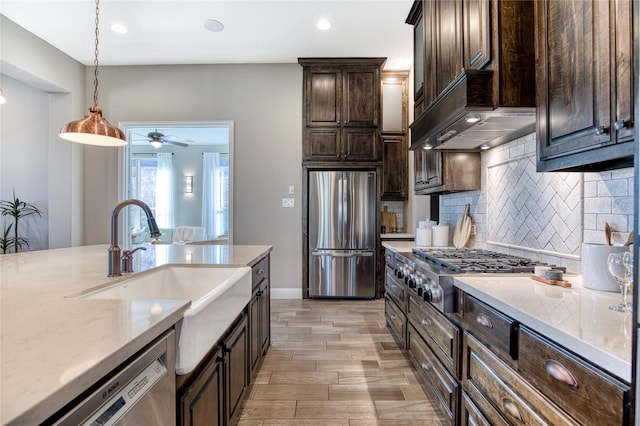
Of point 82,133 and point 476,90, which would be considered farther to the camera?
point 82,133

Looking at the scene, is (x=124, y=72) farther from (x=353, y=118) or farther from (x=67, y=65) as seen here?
(x=353, y=118)

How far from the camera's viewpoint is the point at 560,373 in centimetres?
84

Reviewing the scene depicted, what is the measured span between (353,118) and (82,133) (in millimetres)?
2916

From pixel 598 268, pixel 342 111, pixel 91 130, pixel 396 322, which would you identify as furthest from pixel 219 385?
pixel 342 111

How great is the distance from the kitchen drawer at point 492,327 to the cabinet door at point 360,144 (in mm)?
2843

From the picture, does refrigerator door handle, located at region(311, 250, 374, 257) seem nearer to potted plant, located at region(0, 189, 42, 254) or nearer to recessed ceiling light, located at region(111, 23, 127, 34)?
recessed ceiling light, located at region(111, 23, 127, 34)

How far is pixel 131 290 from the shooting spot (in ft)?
4.43

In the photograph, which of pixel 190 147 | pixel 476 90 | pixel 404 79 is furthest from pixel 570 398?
pixel 190 147

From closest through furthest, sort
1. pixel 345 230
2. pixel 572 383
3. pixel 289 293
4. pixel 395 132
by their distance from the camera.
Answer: pixel 572 383
pixel 345 230
pixel 289 293
pixel 395 132

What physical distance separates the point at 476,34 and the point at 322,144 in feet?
8.28

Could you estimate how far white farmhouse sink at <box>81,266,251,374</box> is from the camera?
0.93 metres

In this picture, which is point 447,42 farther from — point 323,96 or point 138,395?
point 138,395

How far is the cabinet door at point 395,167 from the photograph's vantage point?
4309 mm

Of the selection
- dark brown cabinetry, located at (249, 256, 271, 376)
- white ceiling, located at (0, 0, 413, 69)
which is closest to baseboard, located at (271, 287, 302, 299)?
dark brown cabinetry, located at (249, 256, 271, 376)
